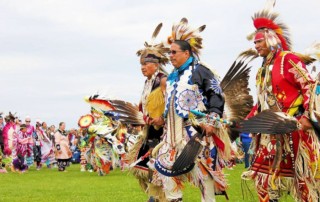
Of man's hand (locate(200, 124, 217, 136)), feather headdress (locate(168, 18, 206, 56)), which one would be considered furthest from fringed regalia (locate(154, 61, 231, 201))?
feather headdress (locate(168, 18, 206, 56))

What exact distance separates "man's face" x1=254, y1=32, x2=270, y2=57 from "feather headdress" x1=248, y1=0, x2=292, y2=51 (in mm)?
38

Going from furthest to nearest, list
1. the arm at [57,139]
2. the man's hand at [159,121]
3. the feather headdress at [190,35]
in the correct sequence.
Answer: the arm at [57,139] → the man's hand at [159,121] → the feather headdress at [190,35]

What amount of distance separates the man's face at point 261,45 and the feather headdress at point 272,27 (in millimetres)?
38

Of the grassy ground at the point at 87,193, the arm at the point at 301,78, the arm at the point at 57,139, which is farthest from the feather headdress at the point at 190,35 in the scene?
the arm at the point at 57,139

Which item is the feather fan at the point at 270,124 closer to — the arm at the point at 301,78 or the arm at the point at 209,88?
the arm at the point at 301,78

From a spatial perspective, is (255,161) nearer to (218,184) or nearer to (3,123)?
(218,184)

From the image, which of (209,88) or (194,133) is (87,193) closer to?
(194,133)

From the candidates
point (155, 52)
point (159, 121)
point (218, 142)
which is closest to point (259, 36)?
point (218, 142)

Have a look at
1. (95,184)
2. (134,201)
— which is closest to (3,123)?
(95,184)

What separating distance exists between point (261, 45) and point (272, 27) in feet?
0.65

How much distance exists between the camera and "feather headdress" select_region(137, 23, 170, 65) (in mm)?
6793

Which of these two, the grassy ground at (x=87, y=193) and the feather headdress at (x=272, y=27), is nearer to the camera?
the feather headdress at (x=272, y=27)

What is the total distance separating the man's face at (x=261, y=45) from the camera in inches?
205

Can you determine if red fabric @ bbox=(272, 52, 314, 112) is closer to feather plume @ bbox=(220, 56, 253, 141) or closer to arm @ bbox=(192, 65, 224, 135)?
arm @ bbox=(192, 65, 224, 135)
